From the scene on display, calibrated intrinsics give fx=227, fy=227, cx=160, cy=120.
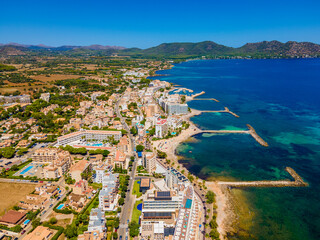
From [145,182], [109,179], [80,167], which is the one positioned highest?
[109,179]

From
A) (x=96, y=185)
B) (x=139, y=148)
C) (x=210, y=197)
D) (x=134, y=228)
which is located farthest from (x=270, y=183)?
(x=96, y=185)

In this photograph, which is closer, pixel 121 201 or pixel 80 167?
pixel 121 201

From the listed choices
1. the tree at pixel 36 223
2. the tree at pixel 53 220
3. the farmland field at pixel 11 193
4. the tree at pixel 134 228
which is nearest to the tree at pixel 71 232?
the tree at pixel 53 220

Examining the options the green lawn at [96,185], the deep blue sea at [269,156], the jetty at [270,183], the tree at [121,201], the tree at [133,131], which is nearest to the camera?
the deep blue sea at [269,156]

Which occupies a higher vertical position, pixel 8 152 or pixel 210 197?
pixel 210 197

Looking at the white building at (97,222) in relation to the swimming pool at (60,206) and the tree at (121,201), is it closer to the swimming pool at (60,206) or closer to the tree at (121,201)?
the tree at (121,201)

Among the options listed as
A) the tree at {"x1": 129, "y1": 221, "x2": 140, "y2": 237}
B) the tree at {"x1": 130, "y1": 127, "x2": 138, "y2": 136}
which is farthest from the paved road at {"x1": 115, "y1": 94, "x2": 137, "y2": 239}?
the tree at {"x1": 130, "y1": 127, "x2": 138, "y2": 136}

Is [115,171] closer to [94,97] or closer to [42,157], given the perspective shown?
[42,157]

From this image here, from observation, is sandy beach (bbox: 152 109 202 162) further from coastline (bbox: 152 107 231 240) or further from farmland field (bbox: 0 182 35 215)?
farmland field (bbox: 0 182 35 215)

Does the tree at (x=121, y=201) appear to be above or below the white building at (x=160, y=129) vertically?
below

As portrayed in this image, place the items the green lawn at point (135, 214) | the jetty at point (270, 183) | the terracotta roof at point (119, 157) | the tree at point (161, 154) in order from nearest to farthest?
the green lawn at point (135, 214) < the jetty at point (270, 183) < the terracotta roof at point (119, 157) < the tree at point (161, 154)

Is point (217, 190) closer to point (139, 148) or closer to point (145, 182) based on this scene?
point (145, 182)
